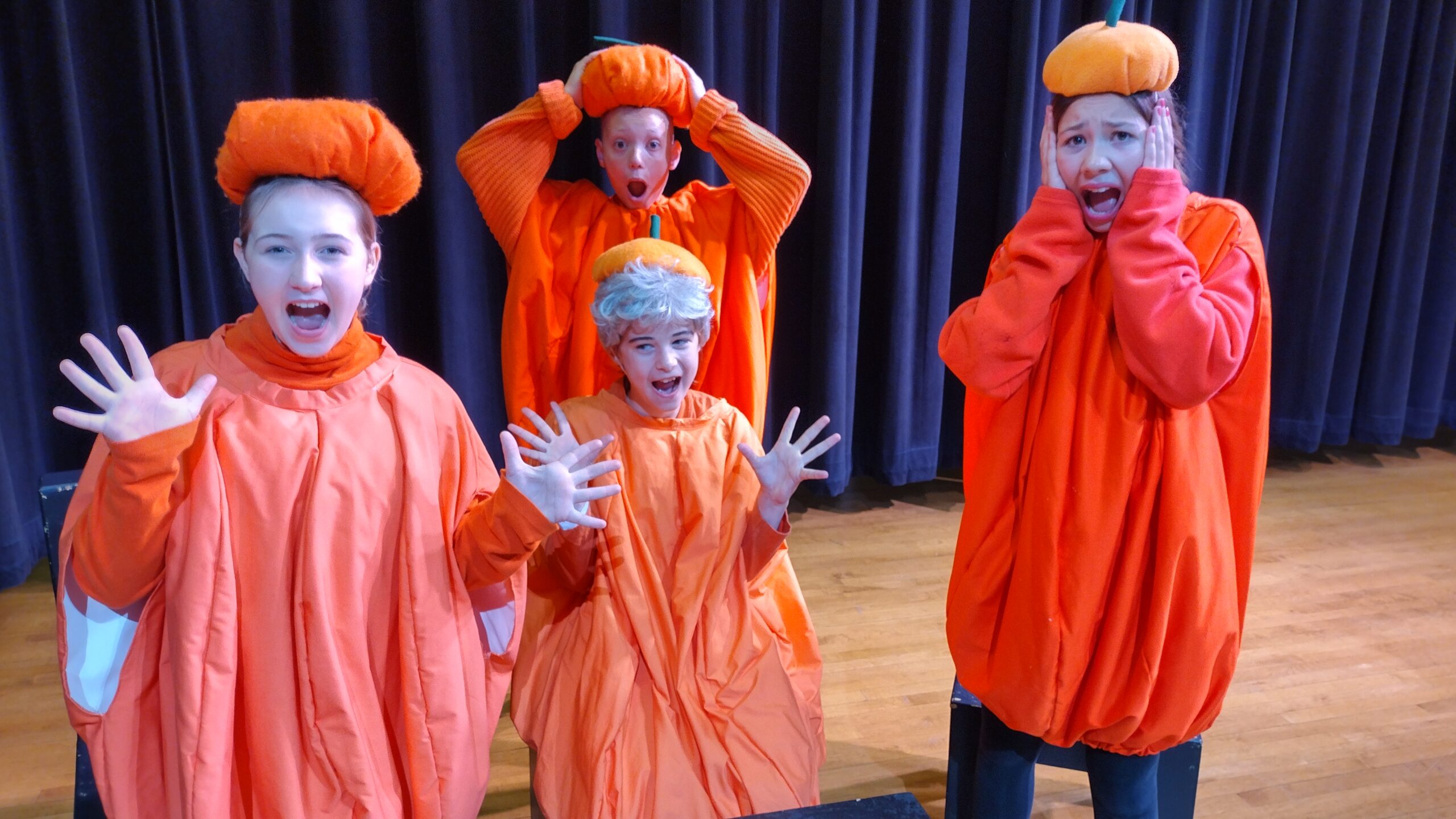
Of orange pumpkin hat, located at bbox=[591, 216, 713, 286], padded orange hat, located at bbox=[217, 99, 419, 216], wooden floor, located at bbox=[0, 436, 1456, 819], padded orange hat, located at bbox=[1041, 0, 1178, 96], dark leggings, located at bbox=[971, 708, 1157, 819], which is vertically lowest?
wooden floor, located at bbox=[0, 436, 1456, 819]

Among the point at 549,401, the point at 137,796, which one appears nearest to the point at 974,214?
the point at 549,401

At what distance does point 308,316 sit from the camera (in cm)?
116

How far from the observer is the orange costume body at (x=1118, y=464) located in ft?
4.00

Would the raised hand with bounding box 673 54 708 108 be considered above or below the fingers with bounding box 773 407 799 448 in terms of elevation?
above

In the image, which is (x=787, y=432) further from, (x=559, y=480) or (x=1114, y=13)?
(x=1114, y=13)

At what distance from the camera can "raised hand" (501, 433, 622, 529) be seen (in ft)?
3.93

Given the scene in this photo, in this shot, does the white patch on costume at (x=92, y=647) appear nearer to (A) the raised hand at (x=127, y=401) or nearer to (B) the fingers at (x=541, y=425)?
(A) the raised hand at (x=127, y=401)

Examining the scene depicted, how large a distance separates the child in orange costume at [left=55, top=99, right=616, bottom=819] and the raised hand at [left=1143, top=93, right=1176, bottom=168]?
790mm

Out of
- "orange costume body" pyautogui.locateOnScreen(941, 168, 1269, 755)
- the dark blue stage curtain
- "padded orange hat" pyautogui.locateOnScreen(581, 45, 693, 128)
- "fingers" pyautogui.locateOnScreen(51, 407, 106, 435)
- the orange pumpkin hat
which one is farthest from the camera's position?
the dark blue stage curtain

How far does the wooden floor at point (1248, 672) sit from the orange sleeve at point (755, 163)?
1.06m

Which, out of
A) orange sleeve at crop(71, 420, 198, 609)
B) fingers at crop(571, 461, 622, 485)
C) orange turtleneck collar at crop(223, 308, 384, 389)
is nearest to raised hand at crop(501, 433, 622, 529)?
fingers at crop(571, 461, 622, 485)

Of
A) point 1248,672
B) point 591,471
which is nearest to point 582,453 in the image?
point 591,471

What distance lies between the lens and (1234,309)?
1.19 metres

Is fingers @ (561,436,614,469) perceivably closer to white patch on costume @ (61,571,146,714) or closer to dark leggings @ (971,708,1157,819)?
white patch on costume @ (61,571,146,714)
